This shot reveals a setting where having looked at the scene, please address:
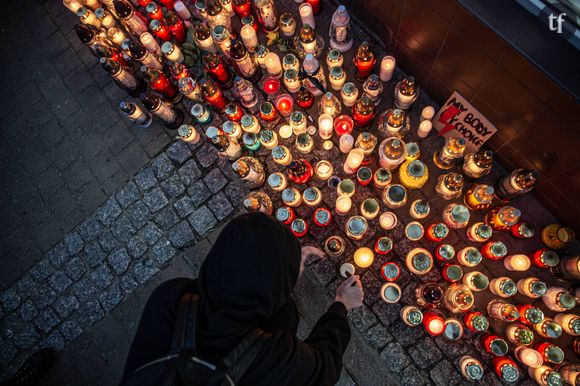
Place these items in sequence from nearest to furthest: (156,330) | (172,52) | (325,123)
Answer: (156,330) → (325,123) → (172,52)

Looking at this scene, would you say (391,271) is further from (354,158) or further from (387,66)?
(387,66)

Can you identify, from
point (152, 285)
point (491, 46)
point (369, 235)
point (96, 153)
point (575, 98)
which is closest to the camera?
point (575, 98)

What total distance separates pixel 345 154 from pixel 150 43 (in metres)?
2.90

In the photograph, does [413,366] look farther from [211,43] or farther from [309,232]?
[211,43]

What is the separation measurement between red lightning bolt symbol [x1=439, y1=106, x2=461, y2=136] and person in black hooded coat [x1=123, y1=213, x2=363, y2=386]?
252cm

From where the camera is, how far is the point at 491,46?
118 inches

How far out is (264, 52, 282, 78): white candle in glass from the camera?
4.28 metres

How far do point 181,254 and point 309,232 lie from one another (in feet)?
5.46

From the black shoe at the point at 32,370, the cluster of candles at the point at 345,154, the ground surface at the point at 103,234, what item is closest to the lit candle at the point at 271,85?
the cluster of candles at the point at 345,154

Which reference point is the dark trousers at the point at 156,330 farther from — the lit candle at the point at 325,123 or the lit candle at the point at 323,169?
the lit candle at the point at 325,123

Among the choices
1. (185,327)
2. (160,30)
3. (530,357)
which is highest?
(160,30)

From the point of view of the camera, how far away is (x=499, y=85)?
325 cm

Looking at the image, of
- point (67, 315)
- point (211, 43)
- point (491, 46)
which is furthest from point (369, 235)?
point (67, 315)

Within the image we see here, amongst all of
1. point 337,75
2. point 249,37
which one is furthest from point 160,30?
point 337,75
